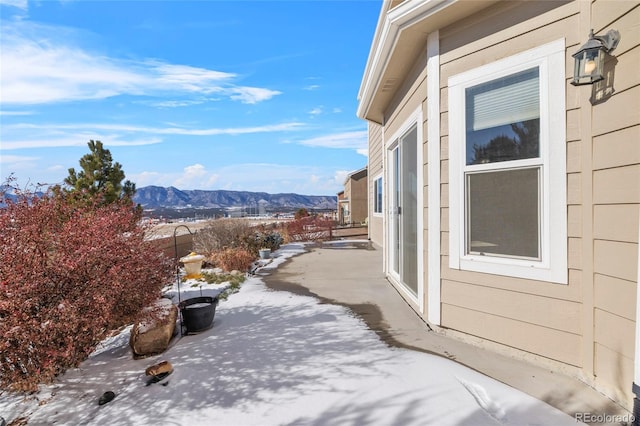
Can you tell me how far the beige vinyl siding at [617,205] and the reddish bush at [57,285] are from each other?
3.64m

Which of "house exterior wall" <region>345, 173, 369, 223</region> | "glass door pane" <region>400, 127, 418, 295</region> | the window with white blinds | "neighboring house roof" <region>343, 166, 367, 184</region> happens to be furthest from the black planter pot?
"house exterior wall" <region>345, 173, 369, 223</region>

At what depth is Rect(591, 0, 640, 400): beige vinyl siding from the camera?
1802mm

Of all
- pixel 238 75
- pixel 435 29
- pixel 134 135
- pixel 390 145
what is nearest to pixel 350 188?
pixel 238 75

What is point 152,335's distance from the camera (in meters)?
2.98

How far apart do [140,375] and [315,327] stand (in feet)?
5.66

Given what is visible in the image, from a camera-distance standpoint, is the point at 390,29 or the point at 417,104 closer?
the point at 390,29

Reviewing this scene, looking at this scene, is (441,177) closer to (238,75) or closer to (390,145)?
(390,145)

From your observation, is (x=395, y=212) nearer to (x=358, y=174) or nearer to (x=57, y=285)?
(x=57, y=285)

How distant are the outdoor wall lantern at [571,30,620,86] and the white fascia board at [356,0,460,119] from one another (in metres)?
1.16

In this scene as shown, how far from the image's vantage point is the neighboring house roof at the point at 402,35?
2.75 m

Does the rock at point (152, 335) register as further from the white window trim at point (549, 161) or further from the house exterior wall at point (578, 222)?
the white window trim at point (549, 161)

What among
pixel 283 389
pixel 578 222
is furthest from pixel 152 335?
pixel 578 222

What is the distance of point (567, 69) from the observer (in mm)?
2244

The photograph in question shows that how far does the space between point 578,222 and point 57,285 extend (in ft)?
13.2
